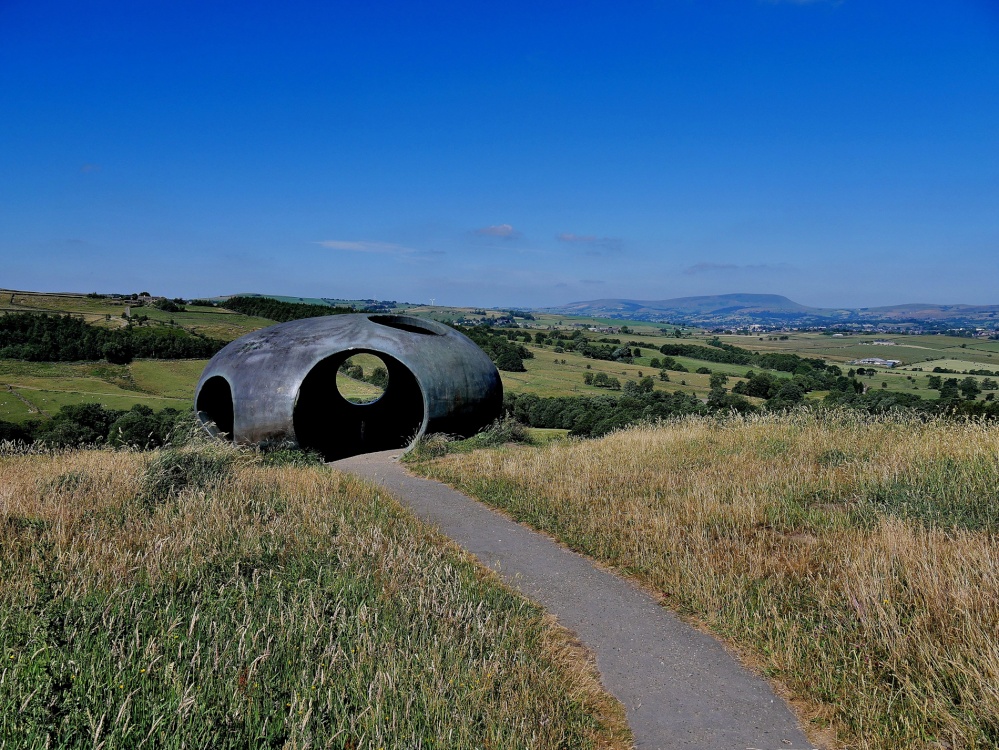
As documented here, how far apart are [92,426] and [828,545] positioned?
34213mm

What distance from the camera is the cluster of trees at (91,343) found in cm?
5325

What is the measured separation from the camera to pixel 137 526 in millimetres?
6336

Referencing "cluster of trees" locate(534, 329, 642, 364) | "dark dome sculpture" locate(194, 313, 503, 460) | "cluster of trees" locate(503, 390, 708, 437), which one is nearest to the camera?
"dark dome sculpture" locate(194, 313, 503, 460)

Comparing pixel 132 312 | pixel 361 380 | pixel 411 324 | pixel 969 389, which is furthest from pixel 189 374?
pixel 969 389

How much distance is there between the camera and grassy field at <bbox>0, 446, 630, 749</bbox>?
3324mm

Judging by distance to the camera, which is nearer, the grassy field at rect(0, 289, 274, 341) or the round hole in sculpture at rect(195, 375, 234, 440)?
the round hole in sculpture at rect(195, 375, 234, 440)

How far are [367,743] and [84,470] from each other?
23.9 feet

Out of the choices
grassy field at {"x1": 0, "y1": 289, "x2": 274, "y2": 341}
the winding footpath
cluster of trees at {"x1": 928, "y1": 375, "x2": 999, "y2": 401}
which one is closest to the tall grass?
the winding footpath

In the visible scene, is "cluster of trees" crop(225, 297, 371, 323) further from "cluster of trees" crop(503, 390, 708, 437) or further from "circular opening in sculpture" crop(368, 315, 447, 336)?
"circular opening in sculpture" crop(368, 315, 447, 336)

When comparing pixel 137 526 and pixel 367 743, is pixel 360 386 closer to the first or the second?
pixel 137 526

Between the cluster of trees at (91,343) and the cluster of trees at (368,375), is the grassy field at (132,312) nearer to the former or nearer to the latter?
the cluster of trees at (91,343)

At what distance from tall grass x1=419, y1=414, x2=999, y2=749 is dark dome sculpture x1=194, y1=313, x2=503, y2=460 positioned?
2.96 metres

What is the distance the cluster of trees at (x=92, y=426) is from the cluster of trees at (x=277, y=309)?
28.0 meters

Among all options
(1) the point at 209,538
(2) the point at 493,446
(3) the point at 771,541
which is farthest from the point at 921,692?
(2) the point at 493,446
